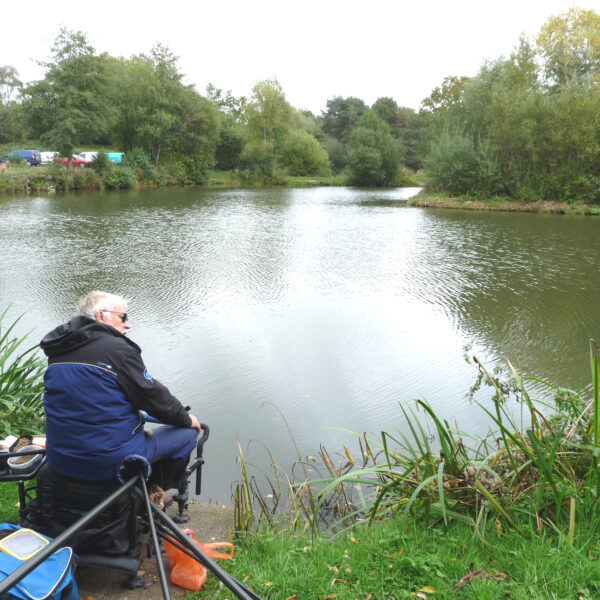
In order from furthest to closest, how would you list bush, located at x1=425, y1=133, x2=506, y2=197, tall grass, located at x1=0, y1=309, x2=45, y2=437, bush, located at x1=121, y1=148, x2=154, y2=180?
1. bush, located at x1=121, y1=148, x2=154, y2=180
2. bush, located at x1=425, y1=133, x2=506, y2=197
3. tall grass, located at x1=0, y1=309, x2=45, y2=437

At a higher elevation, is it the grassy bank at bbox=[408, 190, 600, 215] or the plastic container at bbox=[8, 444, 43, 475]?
the grassy bank at bbox=[408, 190, 600, 215]

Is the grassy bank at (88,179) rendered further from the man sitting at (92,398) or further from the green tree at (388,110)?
the green tree at (388,110)

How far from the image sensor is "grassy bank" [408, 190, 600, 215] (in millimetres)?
22109

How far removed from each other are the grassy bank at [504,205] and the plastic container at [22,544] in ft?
77.9

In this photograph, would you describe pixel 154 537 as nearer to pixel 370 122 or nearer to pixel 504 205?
pixel 504 205

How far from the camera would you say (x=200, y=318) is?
7.46 meters

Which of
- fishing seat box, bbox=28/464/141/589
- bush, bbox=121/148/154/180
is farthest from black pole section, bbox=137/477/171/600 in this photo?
bush, bbox=121/148/154/180

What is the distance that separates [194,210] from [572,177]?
1652 centimetres

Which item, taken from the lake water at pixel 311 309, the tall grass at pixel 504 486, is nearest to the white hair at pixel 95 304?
the tall grass at pixel 504 486

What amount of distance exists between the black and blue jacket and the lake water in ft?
4.83

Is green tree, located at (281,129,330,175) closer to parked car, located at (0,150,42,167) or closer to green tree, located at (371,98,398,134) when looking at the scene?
green tree, located at (371,98,398,134)

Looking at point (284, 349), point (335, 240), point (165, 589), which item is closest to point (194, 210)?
point (335, 240)

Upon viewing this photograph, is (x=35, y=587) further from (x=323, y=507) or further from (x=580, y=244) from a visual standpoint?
(x=580, y=244)

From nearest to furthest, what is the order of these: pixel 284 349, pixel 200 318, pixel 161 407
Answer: pixel 161 407, pixel 284 349, pixel 200 318
